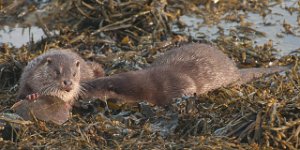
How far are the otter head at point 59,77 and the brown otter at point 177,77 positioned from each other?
0.10 m

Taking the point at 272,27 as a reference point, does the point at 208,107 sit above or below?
below

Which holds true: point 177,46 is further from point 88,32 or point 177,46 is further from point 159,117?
point 159,117

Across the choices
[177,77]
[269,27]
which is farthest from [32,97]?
[269,27]

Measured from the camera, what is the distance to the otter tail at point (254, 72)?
5208mm

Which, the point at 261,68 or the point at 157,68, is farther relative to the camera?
the point at 261,68

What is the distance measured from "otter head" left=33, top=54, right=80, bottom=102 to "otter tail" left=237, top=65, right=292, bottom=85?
1.10 metres

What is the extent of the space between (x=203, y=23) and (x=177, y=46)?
686 mm

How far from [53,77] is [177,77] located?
0.79 metres

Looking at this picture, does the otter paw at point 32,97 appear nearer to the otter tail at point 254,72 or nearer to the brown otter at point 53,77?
the brown otter at point 53,77

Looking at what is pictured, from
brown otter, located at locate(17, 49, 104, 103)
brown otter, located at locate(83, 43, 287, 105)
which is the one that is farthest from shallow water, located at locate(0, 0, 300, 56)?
brown otter, located at locate(17, 49, 104, 103)

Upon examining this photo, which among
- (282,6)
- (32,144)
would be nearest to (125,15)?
(282,6)

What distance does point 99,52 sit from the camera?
5855 millimetres

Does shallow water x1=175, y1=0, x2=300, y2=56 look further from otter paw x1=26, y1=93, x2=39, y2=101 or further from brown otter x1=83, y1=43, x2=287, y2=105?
otter paw x1=26, y1=93, x2=39, y2=101

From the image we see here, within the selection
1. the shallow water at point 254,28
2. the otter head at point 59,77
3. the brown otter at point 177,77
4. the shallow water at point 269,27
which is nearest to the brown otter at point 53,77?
the otter head at point 59,77
